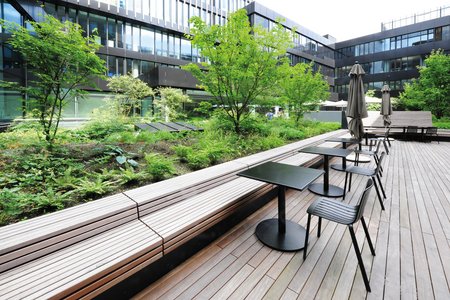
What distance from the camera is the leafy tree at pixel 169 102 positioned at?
53.2 feet

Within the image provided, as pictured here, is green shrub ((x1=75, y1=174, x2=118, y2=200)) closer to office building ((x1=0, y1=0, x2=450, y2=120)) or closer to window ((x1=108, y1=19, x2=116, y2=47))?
office building ((x1=0, y1=0, x2=450, y2=120))

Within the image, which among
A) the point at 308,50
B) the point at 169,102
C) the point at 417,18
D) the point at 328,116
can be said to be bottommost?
the point at 328,116

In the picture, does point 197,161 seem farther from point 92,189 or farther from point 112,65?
point 112,65

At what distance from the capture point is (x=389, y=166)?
7.29 metres

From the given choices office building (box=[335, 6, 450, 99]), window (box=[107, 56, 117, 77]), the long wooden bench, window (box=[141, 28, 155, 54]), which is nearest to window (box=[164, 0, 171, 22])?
window (box=[141, 28, 155, 54])

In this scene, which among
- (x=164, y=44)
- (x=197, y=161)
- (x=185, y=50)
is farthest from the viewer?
(x=185, y=50)

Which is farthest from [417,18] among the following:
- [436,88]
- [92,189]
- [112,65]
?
[92,189]

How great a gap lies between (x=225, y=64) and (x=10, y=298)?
23.5 feet

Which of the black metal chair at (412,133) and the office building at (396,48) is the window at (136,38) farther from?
the office building at (396,48)

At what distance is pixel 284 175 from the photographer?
3.16m

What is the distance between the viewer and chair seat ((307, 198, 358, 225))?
2555 mm

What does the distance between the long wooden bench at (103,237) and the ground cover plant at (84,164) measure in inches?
17.3

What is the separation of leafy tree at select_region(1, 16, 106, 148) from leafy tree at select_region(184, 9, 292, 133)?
3.49 meters

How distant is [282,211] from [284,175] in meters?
0.57
